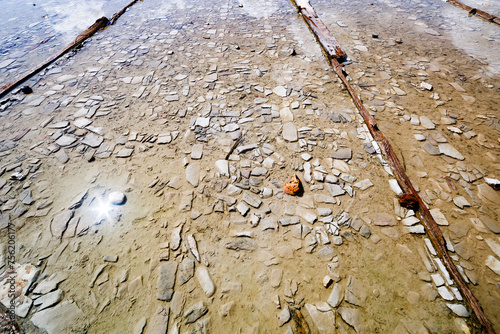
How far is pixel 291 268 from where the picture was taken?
248 cm

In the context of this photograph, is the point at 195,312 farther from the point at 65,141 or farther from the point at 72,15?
the point at 72,15

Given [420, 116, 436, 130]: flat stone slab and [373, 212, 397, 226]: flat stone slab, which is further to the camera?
[420, 116, 436, 130]: flat stone slab

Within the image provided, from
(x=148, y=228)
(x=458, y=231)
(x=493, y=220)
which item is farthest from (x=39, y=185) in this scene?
(x=493, y=220)

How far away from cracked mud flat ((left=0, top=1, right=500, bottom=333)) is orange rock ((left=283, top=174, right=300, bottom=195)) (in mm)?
128

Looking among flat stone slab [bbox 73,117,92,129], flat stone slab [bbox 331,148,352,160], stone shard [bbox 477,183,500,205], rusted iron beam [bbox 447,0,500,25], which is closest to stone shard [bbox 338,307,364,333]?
flat stone slab [bbox 331,148,352,160]

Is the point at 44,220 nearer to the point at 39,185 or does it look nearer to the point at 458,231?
the point at 39,185

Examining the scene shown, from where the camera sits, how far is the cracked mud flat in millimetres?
2238

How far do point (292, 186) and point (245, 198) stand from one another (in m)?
0.71

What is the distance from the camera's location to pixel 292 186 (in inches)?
123

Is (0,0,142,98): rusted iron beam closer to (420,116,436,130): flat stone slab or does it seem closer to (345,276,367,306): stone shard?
(345,276,367,306): stone shard

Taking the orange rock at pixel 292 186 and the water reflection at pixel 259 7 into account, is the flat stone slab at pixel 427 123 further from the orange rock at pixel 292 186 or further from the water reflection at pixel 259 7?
the water reflection at pixel 259 7

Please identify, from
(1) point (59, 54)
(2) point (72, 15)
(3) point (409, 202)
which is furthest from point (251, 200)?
(2) point (72, 15)

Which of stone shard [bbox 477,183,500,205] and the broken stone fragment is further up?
the broken stone fragment

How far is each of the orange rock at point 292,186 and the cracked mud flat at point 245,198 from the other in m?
0.13
